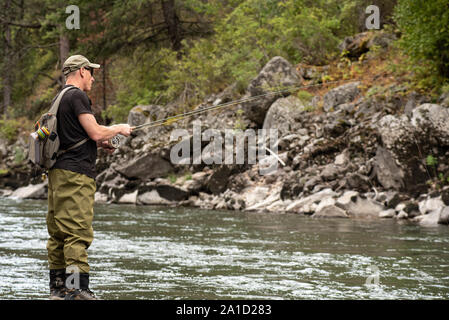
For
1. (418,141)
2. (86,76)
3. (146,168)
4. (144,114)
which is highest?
(144,114)

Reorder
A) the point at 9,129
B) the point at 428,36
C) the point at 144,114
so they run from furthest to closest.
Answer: the point at 9,129 → the point at 144,114 → the point at 428,36

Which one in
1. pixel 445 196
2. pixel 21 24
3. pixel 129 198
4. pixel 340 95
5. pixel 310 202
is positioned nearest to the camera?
pixel 445 196

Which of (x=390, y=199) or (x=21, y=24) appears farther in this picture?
(x=21, y=24)

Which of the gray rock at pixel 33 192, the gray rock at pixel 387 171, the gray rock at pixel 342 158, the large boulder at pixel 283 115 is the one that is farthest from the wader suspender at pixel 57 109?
the gray rock at pixel 33 192

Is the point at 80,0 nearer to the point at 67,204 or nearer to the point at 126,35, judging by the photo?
the point at 126,35

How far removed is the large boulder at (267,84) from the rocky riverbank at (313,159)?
0.11ft

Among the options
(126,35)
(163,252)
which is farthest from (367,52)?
(163,252)

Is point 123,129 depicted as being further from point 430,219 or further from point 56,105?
point 430,219

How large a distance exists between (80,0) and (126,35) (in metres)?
2.67

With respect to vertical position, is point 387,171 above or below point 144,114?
below

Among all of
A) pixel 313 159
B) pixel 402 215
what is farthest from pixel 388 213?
pixel 313 159

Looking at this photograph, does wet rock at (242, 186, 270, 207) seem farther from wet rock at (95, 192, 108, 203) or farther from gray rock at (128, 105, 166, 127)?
gray rock at (128, 105, 166, 127)

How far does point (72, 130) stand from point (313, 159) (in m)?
12.2

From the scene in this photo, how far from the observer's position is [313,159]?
53.4ft
